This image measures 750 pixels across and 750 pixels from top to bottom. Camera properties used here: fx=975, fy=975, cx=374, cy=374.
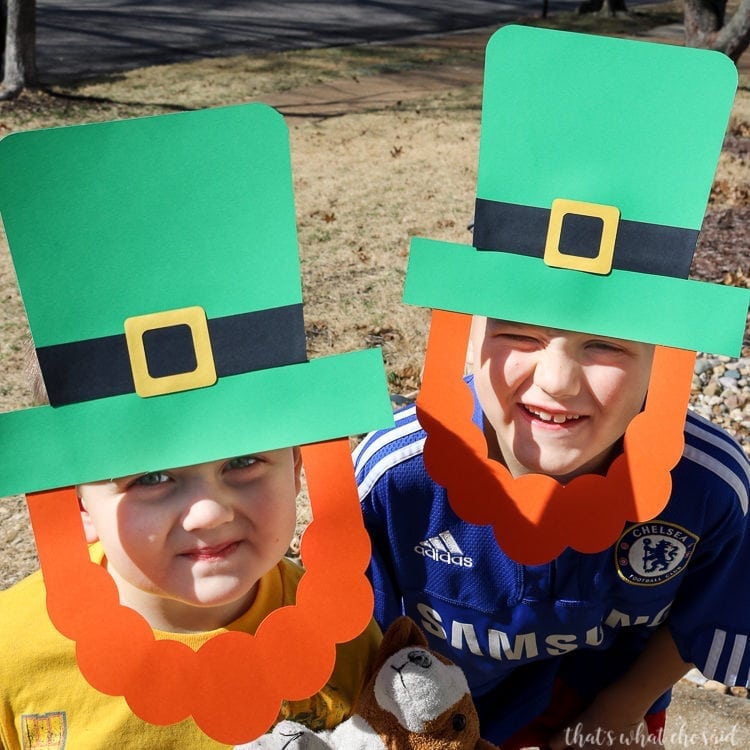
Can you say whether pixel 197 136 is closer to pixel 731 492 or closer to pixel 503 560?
pixel 503 560

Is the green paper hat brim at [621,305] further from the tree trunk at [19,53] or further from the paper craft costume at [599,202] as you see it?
the tree trunk at [19,53]

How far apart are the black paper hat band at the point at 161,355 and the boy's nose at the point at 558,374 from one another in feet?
1.48

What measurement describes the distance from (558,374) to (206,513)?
0.60 m

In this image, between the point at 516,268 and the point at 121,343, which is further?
the point at 516,268

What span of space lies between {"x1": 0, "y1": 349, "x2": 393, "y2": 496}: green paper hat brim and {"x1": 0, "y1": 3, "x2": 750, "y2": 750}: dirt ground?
194cm

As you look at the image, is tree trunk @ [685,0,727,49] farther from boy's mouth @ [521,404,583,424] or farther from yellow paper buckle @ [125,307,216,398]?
yellow paper buckle @ [125,307,216,398]

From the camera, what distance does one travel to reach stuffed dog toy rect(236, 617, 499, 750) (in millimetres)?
1507

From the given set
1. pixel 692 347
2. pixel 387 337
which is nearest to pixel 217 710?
pixel 692 347

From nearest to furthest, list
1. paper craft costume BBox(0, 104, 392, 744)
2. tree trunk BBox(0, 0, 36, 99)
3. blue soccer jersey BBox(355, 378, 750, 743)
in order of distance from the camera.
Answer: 1. paper craft costume BBox(0, 104, 392, 744)
2. blue soccer jersey BBox(355, 378, 750, 743)
3. tree trunk BBox(0, 0, 36, 99)

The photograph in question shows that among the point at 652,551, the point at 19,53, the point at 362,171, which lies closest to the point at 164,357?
the point at 652,551

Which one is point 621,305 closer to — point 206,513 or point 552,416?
point 552,416

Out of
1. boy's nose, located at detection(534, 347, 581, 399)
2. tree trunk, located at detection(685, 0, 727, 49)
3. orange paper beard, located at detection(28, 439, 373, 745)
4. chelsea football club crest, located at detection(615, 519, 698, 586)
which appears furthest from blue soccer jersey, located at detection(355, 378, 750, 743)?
tree trunk, located at detection(685, 0, 727, 49)

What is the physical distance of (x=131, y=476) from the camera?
1.34m

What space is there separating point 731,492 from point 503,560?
18.2 inches
